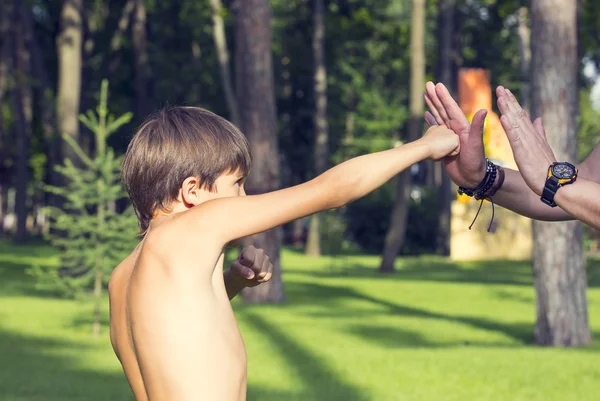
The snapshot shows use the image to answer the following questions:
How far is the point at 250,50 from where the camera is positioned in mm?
18922

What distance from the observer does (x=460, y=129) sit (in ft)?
13.6

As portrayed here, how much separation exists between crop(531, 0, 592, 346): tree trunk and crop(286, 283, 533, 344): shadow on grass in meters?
0.84

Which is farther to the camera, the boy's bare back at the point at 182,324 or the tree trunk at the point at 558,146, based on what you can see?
the tree trunk at the point at 558,146

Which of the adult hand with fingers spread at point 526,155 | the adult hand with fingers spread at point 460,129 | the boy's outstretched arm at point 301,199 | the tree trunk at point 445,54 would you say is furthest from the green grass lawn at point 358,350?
the tree trunk at point 445,54

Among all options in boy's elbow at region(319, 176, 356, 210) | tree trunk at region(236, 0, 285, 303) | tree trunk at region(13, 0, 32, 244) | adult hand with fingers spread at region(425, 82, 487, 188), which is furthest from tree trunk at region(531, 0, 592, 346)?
tree trunk at region(13, 0, 32, 244)

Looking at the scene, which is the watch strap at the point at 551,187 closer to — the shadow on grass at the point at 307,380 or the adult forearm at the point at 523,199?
the adult forearm at the point at 523,199

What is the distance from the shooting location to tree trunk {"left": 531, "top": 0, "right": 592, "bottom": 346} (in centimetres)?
1311

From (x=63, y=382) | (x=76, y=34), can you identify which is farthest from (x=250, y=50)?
(x=63, y=382)

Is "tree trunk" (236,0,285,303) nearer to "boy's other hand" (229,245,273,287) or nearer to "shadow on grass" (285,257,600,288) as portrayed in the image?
"shadow on grass" (285,257,600,288)

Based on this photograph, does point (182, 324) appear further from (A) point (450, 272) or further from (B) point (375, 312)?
(A) point (450, 272)

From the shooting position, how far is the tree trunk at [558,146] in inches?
516

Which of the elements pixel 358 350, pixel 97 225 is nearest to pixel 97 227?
pixel 97 225

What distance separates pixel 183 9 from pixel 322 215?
52.2 feet

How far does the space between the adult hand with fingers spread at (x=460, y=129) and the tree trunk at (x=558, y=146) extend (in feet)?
28.9
